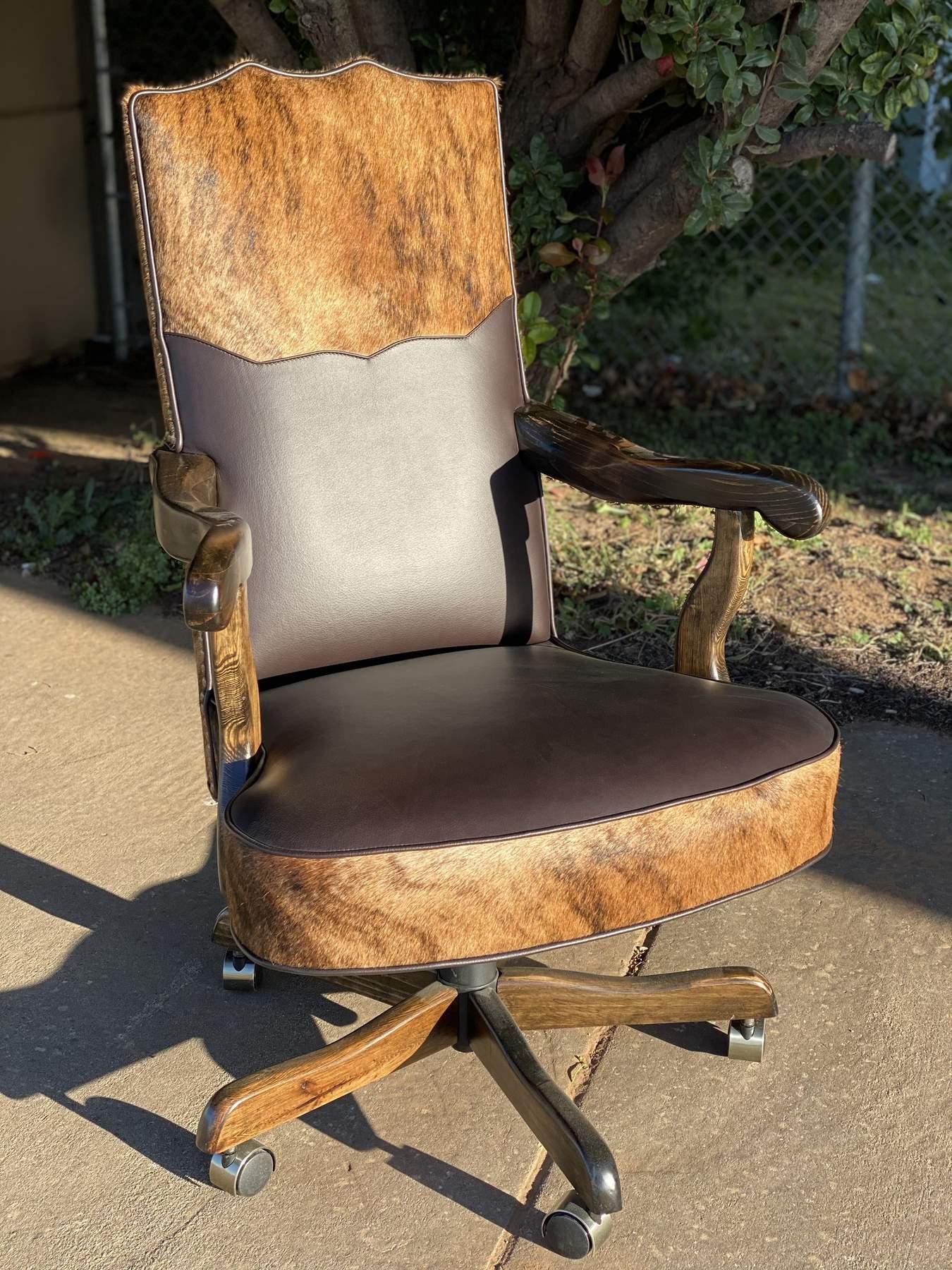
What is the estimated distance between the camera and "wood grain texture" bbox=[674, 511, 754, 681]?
5.97 feet

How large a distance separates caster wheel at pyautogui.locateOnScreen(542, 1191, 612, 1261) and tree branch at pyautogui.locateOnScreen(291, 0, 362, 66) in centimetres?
237

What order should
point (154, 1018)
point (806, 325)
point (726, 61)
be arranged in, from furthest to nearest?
point (806, 325)
point (726, 61)
point (154, 1018)

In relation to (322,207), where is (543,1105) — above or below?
below

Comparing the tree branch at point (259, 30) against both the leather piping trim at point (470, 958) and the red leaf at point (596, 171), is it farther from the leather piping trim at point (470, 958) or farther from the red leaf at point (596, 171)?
the leather piping trim at point (470, 958)

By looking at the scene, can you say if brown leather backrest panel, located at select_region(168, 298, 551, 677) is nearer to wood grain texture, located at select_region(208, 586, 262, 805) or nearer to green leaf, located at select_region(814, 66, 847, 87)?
Result: wood grain texture, located at select_region(208, 586, 262, 805)

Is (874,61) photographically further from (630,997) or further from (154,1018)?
(154,1018)

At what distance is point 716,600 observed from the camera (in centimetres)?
185

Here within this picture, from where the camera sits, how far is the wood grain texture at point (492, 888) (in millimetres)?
1438

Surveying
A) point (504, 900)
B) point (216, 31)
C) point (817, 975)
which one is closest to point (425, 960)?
point (504, 900)

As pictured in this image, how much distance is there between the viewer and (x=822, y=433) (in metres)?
4.47

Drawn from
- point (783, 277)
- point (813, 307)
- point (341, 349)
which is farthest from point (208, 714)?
point (783, 277)

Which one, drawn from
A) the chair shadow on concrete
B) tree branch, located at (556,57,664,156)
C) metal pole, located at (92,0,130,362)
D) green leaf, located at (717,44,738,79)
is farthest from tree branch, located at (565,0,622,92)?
metal pole, located at (92,0,130,362)

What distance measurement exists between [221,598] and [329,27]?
1990mm

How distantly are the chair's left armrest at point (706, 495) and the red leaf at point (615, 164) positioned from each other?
1.28m
